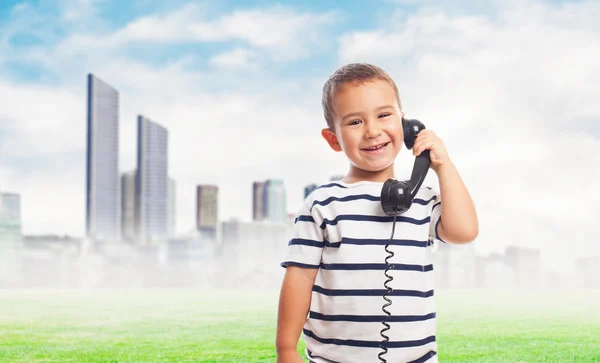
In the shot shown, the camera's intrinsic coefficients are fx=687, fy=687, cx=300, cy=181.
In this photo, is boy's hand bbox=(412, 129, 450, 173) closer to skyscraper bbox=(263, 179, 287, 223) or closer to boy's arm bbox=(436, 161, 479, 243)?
boy's arm bbox=(436, 161, 479, 243)

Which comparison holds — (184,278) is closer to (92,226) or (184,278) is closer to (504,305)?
(92,226)

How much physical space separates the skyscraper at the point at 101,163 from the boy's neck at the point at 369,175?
837 centimetres

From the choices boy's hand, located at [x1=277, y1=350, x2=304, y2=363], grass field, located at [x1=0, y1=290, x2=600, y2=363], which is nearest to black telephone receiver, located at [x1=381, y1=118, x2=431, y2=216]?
boy's hand, located at [x1=277, y1=350, x2=304, y2=363]

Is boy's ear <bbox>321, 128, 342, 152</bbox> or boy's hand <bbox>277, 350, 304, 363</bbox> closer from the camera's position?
boy's hand <bbox>277, 350, 304, 363</bbox>

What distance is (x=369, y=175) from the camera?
1.28 metres

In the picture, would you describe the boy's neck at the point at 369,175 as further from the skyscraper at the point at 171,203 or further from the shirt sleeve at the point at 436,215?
the skyscraper at the point at 171,203

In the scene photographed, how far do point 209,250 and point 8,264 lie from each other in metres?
2.49

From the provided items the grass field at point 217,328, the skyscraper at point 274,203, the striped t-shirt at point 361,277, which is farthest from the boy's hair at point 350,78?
the skyscraper at point 274,203

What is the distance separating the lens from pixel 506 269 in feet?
25.2

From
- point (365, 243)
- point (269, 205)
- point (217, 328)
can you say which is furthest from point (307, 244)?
point (269, 205)

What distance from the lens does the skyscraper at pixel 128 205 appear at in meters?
9.97

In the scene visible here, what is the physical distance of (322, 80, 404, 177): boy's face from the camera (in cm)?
124

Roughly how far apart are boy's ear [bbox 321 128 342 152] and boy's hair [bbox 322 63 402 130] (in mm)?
13

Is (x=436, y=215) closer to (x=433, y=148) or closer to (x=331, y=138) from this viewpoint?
(x=433, y=148)
